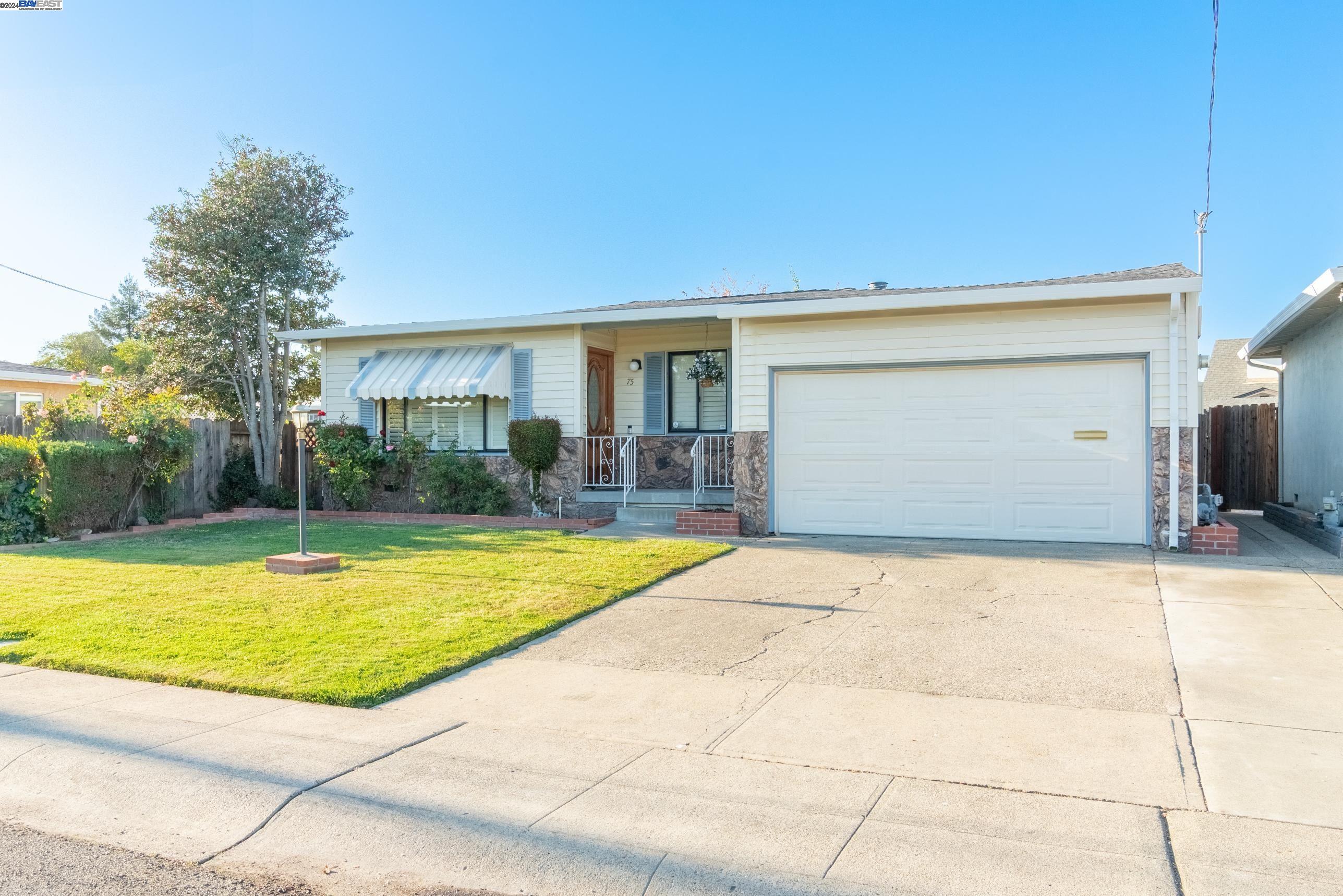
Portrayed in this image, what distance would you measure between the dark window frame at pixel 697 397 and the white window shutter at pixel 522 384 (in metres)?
2.39

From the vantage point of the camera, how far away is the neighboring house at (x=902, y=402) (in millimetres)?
10609

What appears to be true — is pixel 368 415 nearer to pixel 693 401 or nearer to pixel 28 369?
pixel 693 401

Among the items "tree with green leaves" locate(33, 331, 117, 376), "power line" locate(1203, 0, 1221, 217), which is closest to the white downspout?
"power line" locate(1203, 0, 1221, 217)

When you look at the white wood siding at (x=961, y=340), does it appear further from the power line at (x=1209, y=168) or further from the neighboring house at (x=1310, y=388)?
the power line at (x=1209, y=168)

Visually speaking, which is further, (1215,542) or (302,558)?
(1215,542)

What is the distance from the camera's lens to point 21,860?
3266 millimetres

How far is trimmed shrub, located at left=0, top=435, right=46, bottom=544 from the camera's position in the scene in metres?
11.7

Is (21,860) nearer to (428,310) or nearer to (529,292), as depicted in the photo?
(428,310)

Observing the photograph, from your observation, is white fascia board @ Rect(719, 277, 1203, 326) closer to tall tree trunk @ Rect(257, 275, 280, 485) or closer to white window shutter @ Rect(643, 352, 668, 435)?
white window shutter @ Rect(643, 352, 668, 435)

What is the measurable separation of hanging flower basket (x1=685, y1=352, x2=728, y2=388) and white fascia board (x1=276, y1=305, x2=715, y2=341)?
1.01m

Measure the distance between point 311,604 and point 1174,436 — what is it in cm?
924

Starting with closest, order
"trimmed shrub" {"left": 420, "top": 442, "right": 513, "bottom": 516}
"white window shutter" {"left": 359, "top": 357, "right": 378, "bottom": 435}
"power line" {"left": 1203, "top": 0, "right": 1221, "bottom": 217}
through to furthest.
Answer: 1. "power line" {"left": 1203, "top": 0, "right": 1221, "bottom": 217}
2. "trimmed shrub" {"left": 420, "top": 442, "right": 513, "bottom": 516}
3. "white window shutter" {"left": 359, "top": 357, "right": 378, "bottom": 435}

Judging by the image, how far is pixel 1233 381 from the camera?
26500mm

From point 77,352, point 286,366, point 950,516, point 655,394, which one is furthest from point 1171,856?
point 77,352
